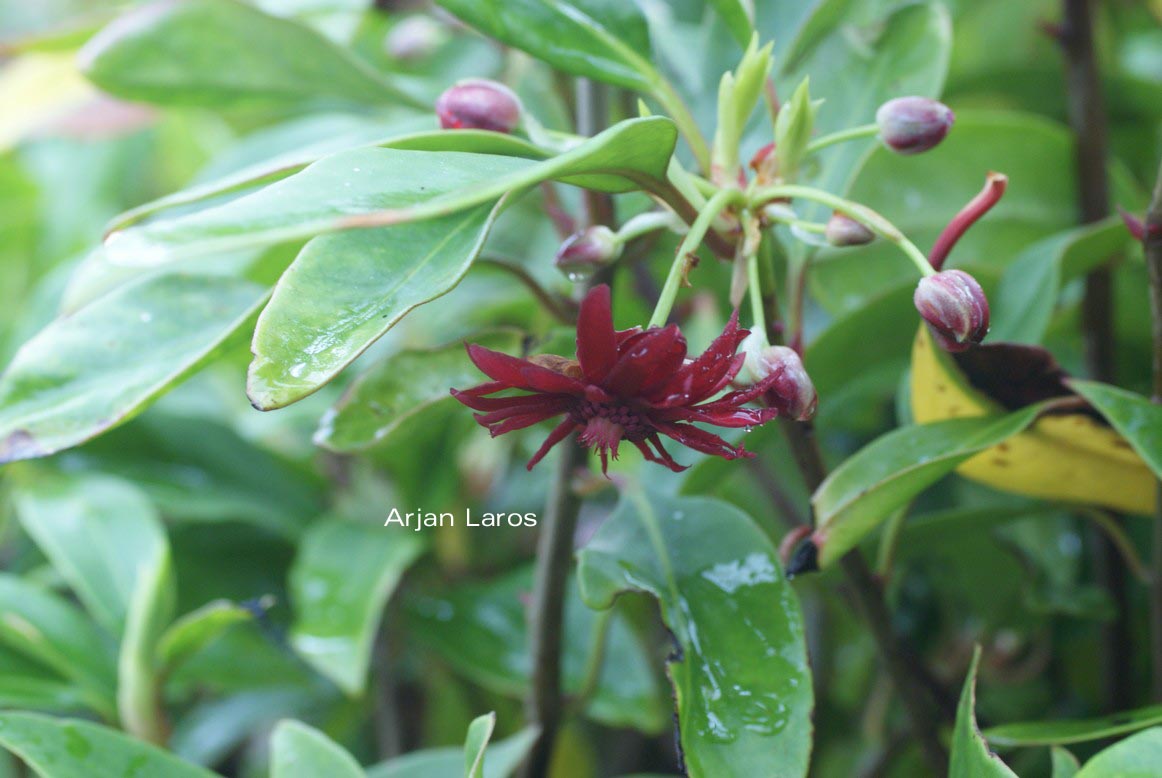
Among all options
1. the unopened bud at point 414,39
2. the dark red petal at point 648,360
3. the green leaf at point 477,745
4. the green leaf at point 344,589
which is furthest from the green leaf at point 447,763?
the unopened bud at point 414,39

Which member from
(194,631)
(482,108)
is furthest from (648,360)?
(194,631)

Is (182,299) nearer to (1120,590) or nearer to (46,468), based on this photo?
(46,468)

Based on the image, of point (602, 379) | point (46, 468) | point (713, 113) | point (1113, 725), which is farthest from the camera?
point (46, 468)

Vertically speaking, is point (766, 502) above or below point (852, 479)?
below

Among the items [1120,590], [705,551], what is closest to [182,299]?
[705,551]

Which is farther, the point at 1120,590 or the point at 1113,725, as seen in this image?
the point at 1120,590

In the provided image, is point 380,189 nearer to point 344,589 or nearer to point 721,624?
point 721,624
